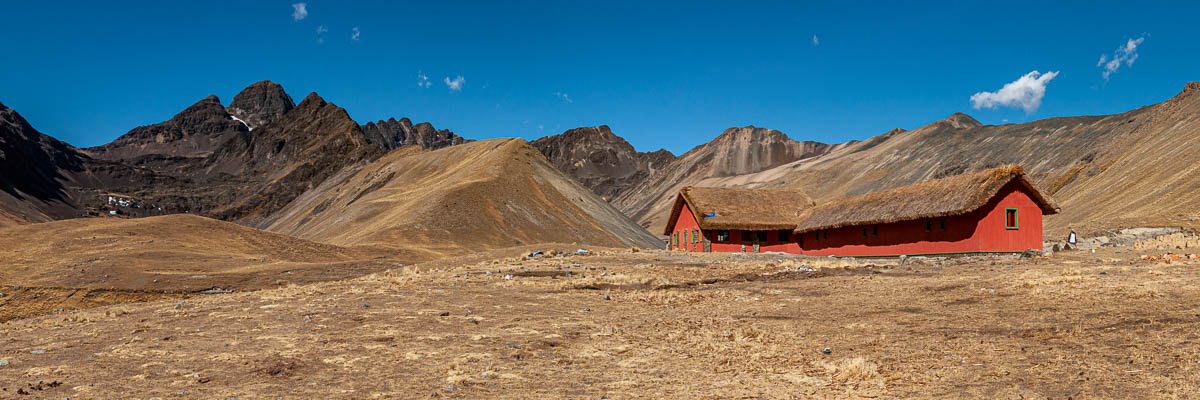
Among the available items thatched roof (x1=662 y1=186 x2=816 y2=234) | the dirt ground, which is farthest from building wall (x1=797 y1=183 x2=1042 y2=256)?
the dirt ground

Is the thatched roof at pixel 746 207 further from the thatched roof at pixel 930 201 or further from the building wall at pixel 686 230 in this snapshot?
the thatched roof at pixel 930 201

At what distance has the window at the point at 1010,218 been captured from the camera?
1286 inches

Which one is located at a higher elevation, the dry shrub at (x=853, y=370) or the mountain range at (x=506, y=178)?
the mountain range at (x=506, y=178)

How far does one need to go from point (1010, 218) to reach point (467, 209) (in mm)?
46548

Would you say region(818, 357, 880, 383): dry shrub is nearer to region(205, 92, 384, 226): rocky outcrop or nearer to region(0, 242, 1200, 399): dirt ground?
region(0, 242, 1200, 399): dirt ground

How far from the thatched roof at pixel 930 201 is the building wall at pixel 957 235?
24.5 inches

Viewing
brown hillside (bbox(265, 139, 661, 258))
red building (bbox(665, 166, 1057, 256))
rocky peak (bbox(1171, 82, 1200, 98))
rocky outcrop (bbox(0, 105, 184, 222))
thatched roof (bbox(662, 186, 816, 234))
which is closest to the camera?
red building (bbox(665, 166, 1057, 256))

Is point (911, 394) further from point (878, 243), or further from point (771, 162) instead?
point (771, 162)

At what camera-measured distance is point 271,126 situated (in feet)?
586

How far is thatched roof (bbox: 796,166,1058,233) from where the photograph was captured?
32.3 meters

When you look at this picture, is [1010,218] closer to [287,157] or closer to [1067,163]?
[1067,163]

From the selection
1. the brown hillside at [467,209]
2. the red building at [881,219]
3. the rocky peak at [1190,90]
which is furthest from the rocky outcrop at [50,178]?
the rocky peak at [1190,90]

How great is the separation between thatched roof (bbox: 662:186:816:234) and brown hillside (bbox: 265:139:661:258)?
63.7ft

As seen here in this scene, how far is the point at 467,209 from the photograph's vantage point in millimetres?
66750
